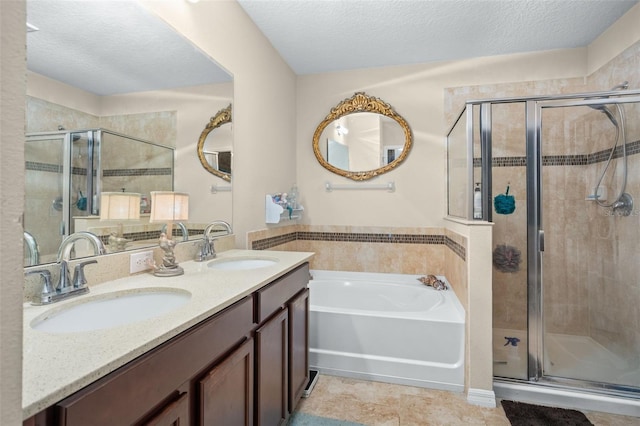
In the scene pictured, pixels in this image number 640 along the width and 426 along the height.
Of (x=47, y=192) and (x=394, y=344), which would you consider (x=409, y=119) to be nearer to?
(x=394, y=344)

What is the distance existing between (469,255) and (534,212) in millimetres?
526

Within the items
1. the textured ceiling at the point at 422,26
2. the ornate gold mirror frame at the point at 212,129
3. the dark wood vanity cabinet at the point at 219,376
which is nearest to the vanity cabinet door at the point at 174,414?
the dark wood vanity cabinet at the point at 219,376

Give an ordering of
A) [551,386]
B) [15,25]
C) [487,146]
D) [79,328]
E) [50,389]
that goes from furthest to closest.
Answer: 1. [487,146]
2. [551,386]
3. [79,328]
4. [50,389]
5. [15,25]

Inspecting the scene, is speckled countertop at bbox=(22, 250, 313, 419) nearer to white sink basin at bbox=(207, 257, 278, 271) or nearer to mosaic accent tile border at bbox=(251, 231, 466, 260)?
white sink basin at bbox=(207, 257, 278, 271)

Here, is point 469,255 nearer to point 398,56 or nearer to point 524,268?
point 524,268

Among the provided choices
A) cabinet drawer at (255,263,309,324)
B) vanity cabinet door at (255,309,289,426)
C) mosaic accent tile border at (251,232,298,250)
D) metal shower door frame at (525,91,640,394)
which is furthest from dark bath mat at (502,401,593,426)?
mosaic accent tile border at (251,232,298,250)

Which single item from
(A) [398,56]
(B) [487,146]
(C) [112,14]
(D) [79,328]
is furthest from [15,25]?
(A) [398,56]

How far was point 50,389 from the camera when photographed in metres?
0.53

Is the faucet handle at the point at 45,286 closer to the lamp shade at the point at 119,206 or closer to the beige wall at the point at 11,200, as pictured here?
the lamp shade at the point at 119,206

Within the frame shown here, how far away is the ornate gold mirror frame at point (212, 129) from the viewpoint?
5.90 feet

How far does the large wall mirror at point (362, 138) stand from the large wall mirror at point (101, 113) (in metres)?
1.59

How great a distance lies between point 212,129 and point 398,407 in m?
2.00

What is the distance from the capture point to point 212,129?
189 cm

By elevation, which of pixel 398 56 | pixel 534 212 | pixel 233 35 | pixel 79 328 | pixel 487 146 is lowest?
pixel 79 328
